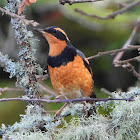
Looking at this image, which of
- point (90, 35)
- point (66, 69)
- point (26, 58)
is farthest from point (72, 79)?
point (90, 35)

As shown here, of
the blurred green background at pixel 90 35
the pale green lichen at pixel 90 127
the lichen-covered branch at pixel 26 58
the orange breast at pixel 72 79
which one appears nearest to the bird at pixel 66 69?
the orange breast at pixel 72 79

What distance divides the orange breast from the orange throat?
115 millimetres

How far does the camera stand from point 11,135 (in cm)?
190

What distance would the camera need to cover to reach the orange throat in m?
2.44

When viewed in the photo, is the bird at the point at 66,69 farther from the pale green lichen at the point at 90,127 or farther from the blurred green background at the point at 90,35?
the blurred green background at the point at 90,35

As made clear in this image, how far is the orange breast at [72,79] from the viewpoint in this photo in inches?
92.8

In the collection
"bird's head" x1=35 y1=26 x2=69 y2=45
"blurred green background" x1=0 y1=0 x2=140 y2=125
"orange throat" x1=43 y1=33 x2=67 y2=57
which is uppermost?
"bird's head" x1=35 y1=26 x2=69 y2=45

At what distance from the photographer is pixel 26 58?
6.83ft

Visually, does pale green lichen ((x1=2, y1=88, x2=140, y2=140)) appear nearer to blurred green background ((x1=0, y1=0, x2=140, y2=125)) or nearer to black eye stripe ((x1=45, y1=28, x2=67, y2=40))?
black eye stripe ((x1=45, y1=28, x2=67, y2=40))

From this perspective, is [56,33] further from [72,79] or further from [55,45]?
[72,79]

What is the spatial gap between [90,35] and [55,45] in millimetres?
1434

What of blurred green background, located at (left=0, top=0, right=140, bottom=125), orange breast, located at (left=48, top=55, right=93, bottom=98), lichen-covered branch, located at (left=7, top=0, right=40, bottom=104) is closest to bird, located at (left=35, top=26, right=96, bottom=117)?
orange breast, located at (left=48, top=55, right=93, bottom=98)

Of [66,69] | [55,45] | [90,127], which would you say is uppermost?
[55,45]

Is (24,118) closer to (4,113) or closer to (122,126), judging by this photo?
(122,126)
